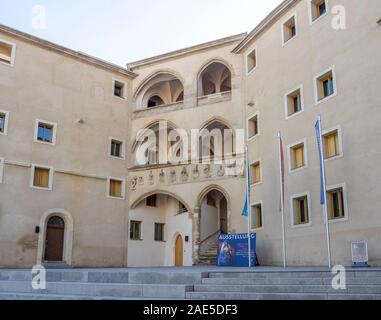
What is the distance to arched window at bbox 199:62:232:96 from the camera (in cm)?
2865

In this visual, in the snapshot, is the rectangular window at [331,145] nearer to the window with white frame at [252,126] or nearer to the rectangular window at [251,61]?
the window with white frame at [252,126]

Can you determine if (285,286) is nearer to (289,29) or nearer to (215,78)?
(289,29)

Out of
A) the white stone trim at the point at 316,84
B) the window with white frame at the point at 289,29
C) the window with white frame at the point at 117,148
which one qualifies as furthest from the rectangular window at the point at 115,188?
the white stone trim at the point at 316,84

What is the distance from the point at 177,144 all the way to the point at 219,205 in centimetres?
452

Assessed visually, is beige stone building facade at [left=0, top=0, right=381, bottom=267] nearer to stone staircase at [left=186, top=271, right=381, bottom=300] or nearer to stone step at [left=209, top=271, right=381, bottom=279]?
stone step at [left=209, top=271, right=381, bottom=279]

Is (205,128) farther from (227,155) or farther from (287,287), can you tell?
(287,287)

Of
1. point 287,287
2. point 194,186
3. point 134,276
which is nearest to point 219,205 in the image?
point 194,186

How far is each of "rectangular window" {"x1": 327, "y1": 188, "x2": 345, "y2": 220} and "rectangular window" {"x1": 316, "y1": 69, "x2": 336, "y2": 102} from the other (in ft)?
13.2

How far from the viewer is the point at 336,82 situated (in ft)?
63.2

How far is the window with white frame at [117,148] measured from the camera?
28.0 metres

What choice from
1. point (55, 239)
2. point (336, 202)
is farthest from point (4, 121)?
point (336, 202)

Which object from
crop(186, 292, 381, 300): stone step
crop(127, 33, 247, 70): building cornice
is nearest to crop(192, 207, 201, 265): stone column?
crop(127, 33, 247, 70): building cornice

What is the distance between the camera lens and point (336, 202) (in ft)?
61.7

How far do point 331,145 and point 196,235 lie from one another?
364 inches
